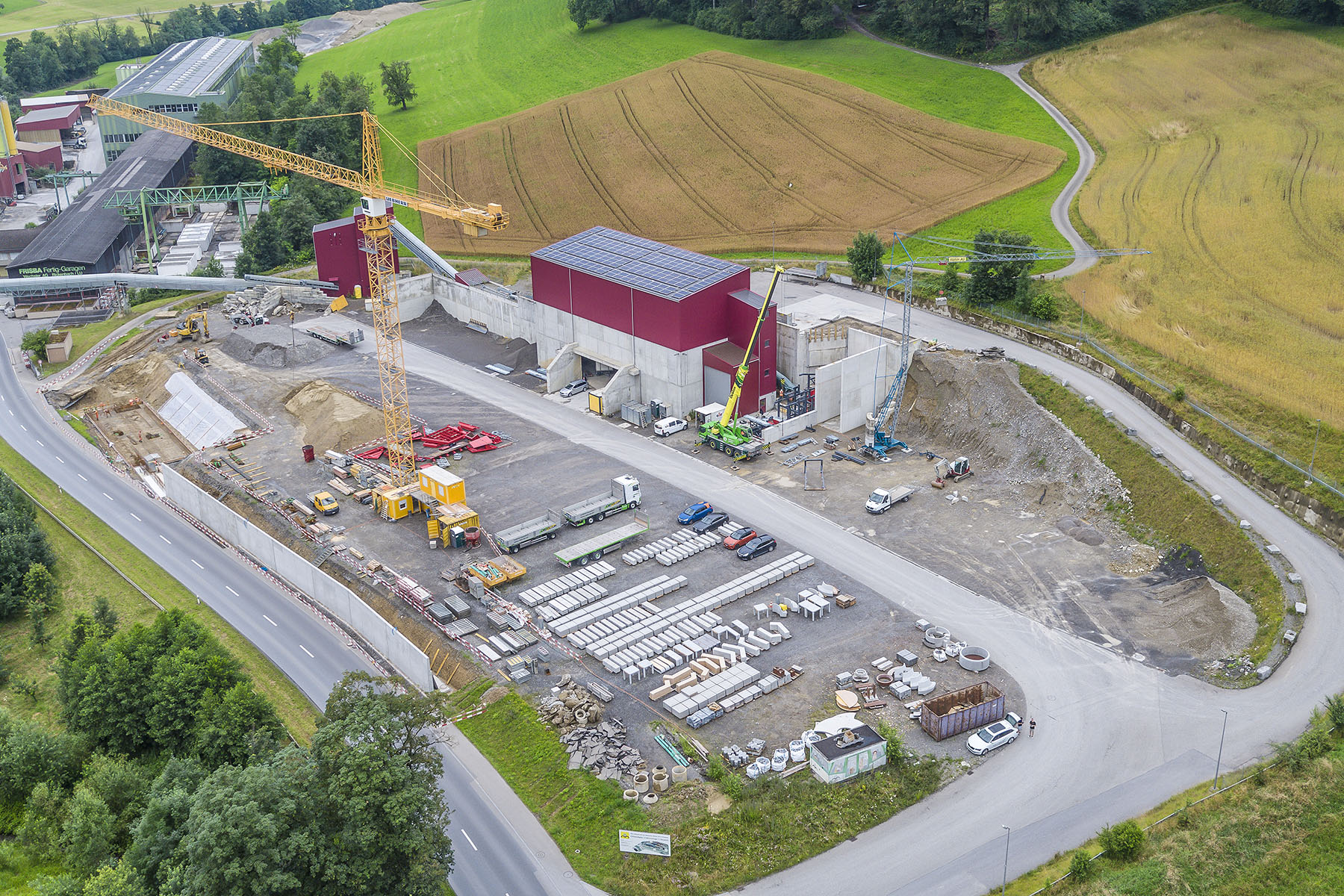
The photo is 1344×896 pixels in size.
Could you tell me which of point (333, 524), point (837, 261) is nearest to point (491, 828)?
point (333, 524)

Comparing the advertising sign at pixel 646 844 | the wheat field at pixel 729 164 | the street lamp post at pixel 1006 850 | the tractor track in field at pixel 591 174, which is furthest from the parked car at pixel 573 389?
the street lamp post at pixel 1006 850

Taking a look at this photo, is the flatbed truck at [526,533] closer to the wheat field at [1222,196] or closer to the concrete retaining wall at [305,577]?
the concrete retaining wall at [305,577]

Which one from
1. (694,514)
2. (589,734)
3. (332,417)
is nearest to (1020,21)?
(694,514)

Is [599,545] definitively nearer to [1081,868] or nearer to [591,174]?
[1081,868]

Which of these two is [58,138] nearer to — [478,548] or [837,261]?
[837,261]

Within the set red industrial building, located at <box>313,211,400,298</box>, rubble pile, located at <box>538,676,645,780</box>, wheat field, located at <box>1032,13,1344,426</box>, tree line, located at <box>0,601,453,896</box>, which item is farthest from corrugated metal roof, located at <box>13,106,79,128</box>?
rubble pile, located at <box>538,676,645,780</box>
